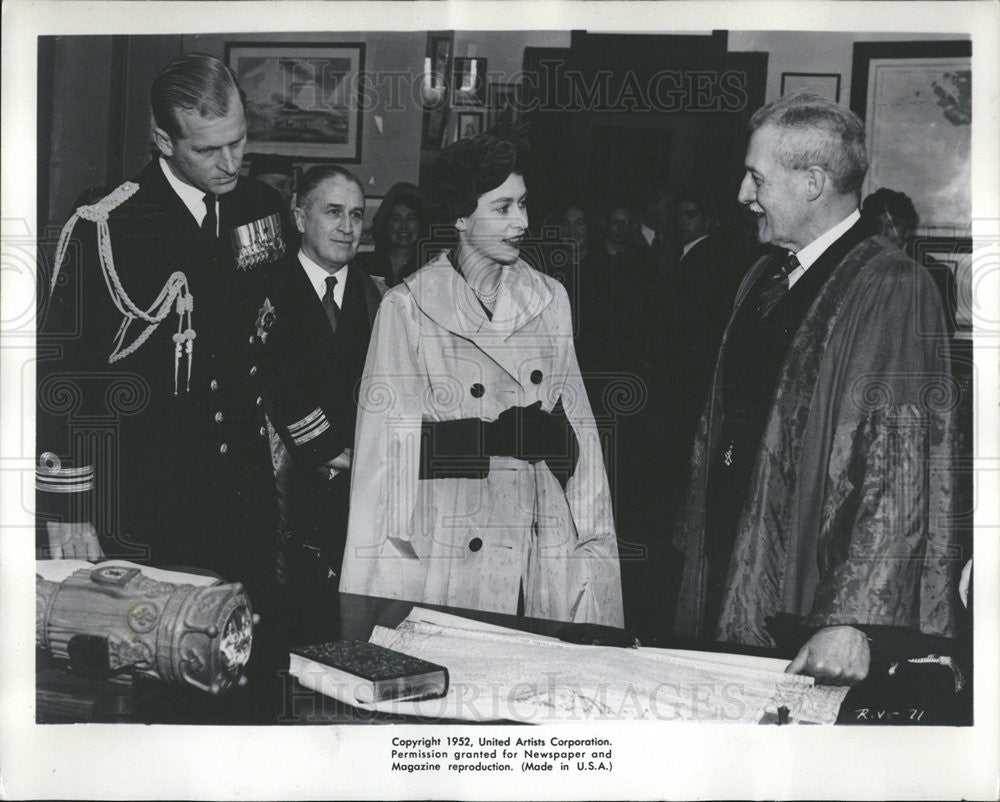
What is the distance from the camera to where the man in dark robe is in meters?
2.85

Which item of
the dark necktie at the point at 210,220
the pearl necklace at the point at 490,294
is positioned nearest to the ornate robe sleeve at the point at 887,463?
the pearl necklace at the point at 490,294

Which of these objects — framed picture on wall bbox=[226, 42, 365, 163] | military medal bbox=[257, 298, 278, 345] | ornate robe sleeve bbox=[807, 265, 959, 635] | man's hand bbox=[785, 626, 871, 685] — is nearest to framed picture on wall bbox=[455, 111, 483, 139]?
framed picture on wall bbox=[226, 42, 365, 163]

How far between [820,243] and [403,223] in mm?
1204

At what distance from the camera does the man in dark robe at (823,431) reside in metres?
2.85

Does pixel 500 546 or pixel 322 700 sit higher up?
pixel 500 546

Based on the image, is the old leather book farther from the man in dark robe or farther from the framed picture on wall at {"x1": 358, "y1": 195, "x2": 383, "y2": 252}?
the framed picture on wall at {"x1": 358, "y1": 195, "x2": 383, "y2": 252}

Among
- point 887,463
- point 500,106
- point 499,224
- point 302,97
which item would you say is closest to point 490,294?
point 499,224

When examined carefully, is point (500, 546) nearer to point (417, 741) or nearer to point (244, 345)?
point (417, 741)

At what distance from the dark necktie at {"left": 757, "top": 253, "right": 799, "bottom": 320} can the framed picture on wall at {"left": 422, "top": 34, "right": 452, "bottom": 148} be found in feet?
3.37

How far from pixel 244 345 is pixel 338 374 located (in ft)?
0.94

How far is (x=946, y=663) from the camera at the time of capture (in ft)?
9.64

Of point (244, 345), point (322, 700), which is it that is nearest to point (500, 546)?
point (322, 700)

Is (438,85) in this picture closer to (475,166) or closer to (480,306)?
(475,166)

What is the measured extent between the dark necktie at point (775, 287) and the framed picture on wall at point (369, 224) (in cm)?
113
